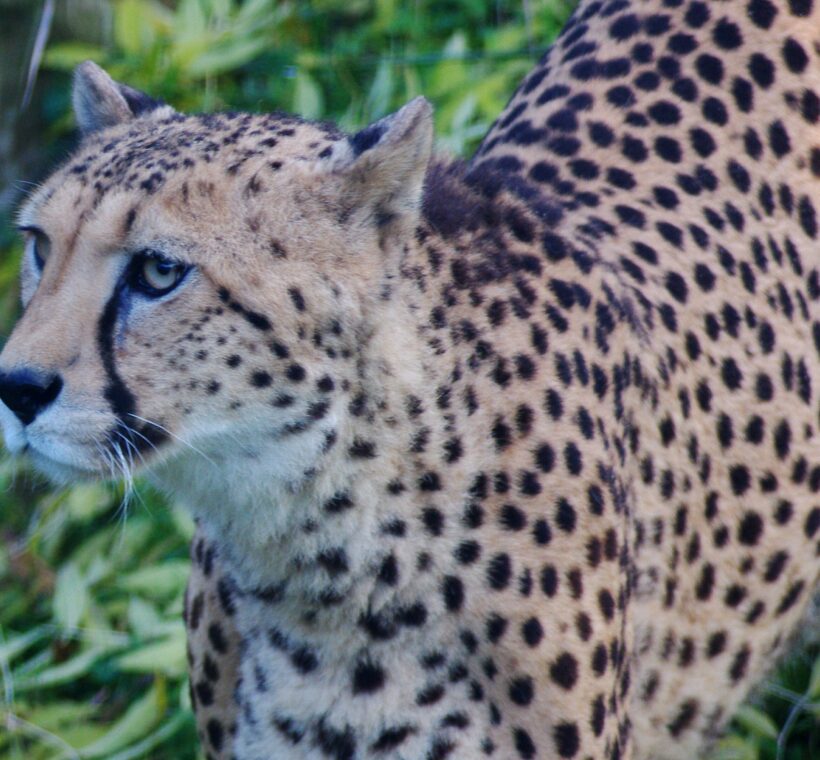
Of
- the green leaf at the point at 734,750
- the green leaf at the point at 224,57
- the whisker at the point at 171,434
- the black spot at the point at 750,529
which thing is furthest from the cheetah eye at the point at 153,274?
the green leaf at the point at 224,57

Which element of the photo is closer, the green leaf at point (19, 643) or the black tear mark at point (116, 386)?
the black tear mark at point (116, 386)

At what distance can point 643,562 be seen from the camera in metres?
2.36

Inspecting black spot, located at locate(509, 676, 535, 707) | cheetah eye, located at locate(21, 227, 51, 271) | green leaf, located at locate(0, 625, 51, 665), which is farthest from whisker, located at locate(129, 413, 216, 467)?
green leaf, located at locate(0, 625, 51, 665)

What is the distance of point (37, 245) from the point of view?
82.0 inches

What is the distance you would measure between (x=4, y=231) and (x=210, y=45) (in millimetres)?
788

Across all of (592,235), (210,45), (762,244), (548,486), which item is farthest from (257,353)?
(210,45)

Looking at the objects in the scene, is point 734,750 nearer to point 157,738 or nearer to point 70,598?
point 157,738

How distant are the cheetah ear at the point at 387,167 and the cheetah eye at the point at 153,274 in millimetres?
234

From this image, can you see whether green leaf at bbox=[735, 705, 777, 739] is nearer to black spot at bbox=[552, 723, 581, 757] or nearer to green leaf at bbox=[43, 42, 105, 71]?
black spot at bbox=[552, 723, 581, 757]

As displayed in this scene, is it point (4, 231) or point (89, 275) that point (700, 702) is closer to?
point (89, 275)

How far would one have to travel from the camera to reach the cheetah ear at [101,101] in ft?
7.57

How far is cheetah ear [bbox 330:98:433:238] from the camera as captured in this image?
2.01 metres

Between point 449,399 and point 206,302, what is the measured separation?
0.35 meters

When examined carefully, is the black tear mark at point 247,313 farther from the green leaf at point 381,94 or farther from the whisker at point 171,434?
the green leaf at point 381,94
